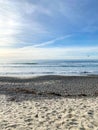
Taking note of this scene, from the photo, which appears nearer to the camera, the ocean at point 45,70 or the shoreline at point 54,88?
the shoreline at point 54,88

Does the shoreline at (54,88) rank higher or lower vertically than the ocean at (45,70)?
lower

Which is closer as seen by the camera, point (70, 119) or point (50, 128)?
point (50, 128)

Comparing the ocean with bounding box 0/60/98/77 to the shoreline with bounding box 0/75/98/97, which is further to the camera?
the ocean with bounding box 0/60/98/77

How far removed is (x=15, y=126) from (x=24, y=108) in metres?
2.32

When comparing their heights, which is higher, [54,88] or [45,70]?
[45,70]

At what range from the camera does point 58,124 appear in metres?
5.88

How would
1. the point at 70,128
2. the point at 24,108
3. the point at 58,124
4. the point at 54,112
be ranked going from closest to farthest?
1. the point at 70,128
2. the point at 58,124
3. the point at 54,112
4. the point at 24,108

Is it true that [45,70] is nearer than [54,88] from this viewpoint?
No

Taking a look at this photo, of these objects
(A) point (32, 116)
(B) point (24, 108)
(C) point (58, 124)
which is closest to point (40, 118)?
(A) point (32, 116)

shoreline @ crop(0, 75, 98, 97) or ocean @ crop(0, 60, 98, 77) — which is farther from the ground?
ocean @ crop(0, 60, 98, 77)

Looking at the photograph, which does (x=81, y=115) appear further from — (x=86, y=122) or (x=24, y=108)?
(x=24, y=108)

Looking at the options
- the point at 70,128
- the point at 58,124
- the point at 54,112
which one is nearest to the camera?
the point at 70,128

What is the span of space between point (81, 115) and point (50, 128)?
146cm

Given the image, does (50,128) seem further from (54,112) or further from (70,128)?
(54,112)
